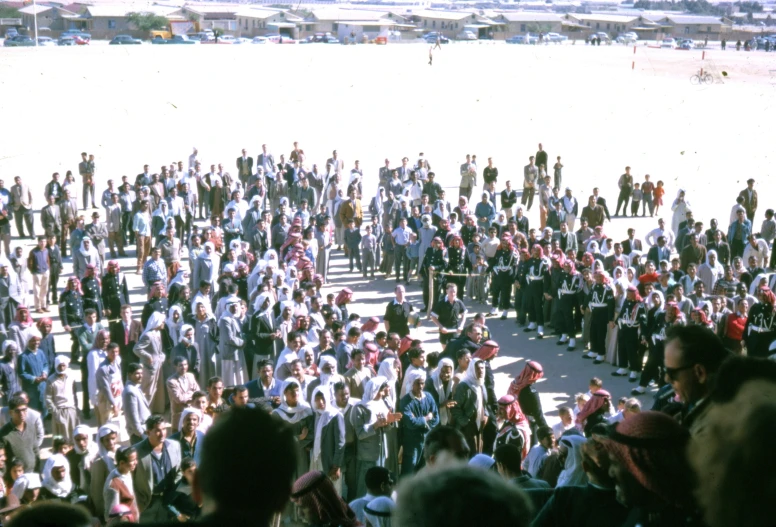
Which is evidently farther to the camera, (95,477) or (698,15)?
(698,15)

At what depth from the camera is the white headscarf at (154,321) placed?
37.7ft

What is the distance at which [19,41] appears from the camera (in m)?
56.6

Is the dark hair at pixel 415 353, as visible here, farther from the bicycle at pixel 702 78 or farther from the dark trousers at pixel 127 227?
the bicycle at pixel 702 78

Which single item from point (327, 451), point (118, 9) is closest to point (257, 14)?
point (118, 9)

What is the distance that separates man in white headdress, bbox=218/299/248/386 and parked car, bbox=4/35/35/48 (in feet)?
156

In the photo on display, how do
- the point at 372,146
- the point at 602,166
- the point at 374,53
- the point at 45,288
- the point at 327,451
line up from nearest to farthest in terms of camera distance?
the point at 327,451 < the point at 45,288 < the point at 602,166 < the point at 372,146 < the point at 374,53

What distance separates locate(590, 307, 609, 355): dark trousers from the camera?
1386cm

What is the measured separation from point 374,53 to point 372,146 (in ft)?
77.6

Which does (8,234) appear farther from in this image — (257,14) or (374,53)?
(257,14)

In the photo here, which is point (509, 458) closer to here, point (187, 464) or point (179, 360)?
point (187, 464)

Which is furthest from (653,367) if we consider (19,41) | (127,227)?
(19,41)

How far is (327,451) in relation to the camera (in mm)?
8766

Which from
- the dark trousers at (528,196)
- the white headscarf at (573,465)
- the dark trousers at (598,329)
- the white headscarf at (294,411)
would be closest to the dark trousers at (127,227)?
the dark trousers at (598,329)

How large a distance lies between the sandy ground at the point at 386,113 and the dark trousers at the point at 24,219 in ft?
10.2
